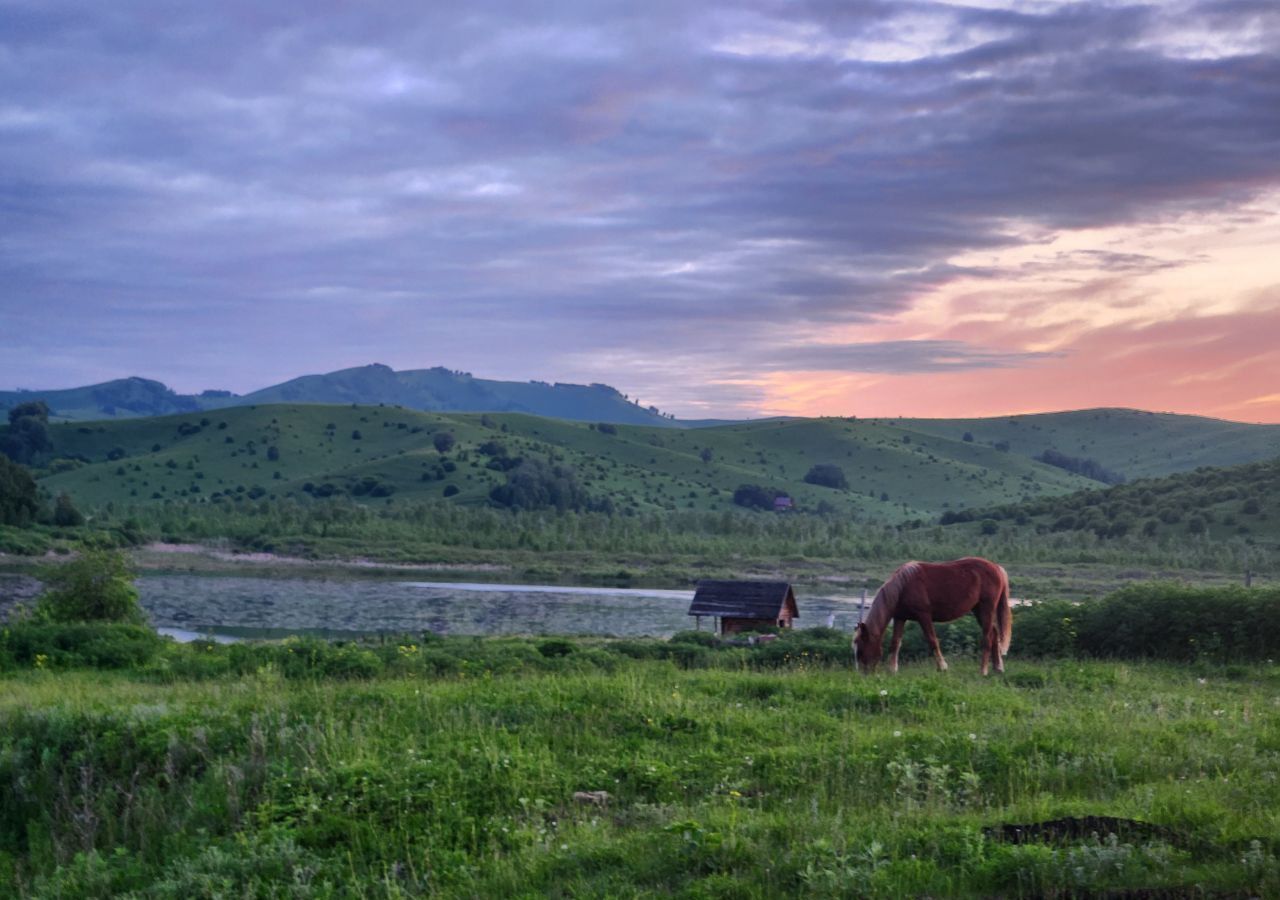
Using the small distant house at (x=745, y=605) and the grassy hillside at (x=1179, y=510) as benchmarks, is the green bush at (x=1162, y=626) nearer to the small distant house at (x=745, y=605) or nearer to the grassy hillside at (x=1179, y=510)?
the small distant house at (x=745, y=605)

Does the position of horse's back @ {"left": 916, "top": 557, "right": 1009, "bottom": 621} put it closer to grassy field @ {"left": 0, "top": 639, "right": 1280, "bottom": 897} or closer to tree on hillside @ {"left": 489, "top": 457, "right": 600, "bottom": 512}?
grassy field @ {"left": 0, "top": 639, "right": 1280, "bottom": 897}

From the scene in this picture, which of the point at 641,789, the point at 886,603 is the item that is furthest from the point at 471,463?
the point at 641,789

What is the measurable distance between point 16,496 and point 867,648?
271 ft

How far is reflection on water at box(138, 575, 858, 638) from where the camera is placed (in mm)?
48250

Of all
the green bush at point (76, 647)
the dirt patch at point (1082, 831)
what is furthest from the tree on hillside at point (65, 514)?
the dirt patch at point (1082, 831)

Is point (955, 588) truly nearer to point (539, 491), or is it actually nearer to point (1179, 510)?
point (1179, 510)

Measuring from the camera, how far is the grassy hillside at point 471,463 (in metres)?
138

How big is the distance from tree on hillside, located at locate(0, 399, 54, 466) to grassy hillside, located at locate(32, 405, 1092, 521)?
3194mm

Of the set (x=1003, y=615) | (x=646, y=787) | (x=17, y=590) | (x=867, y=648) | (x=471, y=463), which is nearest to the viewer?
(x=646, y=787)

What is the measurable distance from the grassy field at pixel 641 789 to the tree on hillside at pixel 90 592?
18.1 m

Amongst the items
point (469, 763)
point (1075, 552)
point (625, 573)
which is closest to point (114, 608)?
point (469, 763)

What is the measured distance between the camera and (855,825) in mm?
8641

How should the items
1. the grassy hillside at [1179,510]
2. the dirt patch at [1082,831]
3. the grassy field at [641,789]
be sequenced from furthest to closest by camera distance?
1. the grassy hillside at [1179,510]
2. the dirt patch at [1082,831]
3. the grassy field at [641,789]

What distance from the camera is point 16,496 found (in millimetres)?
81750
